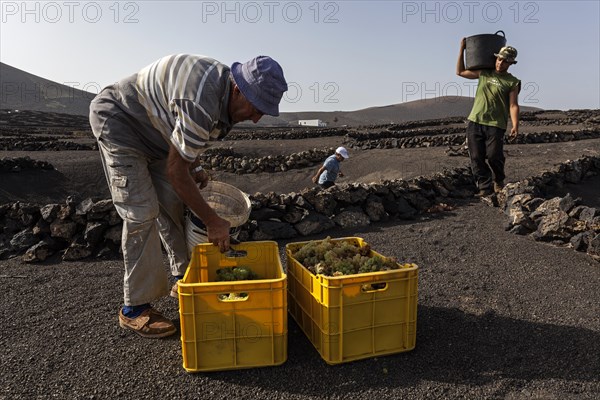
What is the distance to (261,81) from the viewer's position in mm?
2812

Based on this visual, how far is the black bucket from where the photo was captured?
7562 mm

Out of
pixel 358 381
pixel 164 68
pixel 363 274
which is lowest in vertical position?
pixel 358 381

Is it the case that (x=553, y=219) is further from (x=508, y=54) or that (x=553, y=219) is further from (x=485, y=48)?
(x=485, y=48)

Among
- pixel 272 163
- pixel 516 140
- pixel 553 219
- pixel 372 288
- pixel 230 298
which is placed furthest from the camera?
pixel 272 163

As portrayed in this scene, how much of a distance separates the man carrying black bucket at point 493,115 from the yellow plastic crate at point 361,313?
16.6ft

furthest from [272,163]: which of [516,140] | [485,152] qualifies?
[485,152]

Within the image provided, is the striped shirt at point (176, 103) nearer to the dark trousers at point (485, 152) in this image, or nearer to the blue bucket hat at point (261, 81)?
the blue bucket hat at point (261, 81)

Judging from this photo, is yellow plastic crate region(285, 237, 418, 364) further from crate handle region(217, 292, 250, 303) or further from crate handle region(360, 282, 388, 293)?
crate handle region(217, 292, 250, 303)

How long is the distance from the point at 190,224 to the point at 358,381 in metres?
1.94

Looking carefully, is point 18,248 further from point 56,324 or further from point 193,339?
point 193,339

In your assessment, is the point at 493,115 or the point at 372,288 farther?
the point at 493,115

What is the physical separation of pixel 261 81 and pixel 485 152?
18.9ft

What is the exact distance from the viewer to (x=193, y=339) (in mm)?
2828

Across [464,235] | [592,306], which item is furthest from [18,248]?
[592,306]
